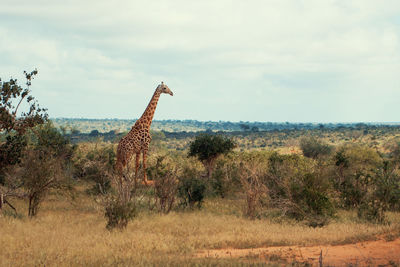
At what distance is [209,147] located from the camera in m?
23.2

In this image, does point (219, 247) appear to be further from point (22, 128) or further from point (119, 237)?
point (22, 128)

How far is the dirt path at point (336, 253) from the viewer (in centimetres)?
841

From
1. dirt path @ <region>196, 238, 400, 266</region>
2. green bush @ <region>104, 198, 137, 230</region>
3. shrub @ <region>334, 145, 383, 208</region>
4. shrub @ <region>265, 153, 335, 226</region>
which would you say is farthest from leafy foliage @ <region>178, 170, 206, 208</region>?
dirt path @ <region>196, 238, 400, 266</region>

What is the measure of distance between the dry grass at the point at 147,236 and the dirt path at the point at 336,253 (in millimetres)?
512

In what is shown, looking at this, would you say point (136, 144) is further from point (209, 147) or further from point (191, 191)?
point (209, 147)

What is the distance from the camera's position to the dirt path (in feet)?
27.6

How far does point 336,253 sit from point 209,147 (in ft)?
47.1

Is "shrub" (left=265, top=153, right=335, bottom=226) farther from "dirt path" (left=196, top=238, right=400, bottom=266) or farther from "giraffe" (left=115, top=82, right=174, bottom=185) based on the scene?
"giraffe" (left=115, top=82, right=174, bottom=185)

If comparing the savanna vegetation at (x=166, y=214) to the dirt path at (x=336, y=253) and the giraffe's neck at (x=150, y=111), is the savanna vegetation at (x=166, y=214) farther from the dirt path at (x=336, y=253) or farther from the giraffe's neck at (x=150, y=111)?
the giraffe's neck at (x=150, y=111)

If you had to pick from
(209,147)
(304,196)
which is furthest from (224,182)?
(304,196)

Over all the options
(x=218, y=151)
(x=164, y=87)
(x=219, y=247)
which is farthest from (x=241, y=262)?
(x=218, y=151)

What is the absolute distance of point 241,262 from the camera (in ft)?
26.0

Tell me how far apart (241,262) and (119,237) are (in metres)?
3.64

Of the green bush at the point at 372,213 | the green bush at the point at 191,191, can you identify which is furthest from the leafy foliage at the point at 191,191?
the green bush at the point at 372,213
